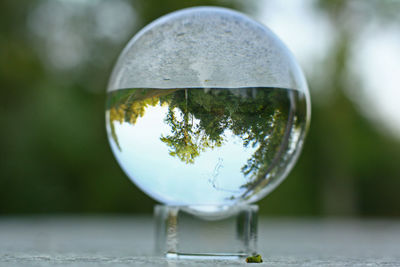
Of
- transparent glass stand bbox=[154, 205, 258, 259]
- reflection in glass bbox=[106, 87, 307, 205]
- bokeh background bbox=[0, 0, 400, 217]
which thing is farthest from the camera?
bokeh background bbox=[0, 0, 400, 217]

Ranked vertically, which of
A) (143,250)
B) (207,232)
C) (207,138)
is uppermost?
(207,138)

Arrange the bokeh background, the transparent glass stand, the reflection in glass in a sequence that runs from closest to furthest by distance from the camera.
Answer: the reflection in glass < the transparent glass stand < the bokeh background

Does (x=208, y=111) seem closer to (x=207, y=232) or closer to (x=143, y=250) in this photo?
(x=207, y=232)

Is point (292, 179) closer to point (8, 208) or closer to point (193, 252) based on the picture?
point (8, 208)

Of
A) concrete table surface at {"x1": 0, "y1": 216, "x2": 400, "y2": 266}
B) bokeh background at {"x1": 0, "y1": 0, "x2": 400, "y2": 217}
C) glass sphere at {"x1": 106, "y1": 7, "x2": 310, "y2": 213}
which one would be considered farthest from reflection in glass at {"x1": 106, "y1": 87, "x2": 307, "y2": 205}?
bokeh background at {"x1": 0, "y1": 0, "x2": 400, "y2": 217}

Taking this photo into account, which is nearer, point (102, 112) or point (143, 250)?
point (143, 250)

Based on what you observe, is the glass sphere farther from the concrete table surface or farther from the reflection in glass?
the concrete table surface

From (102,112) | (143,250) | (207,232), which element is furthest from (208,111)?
(102,112)
